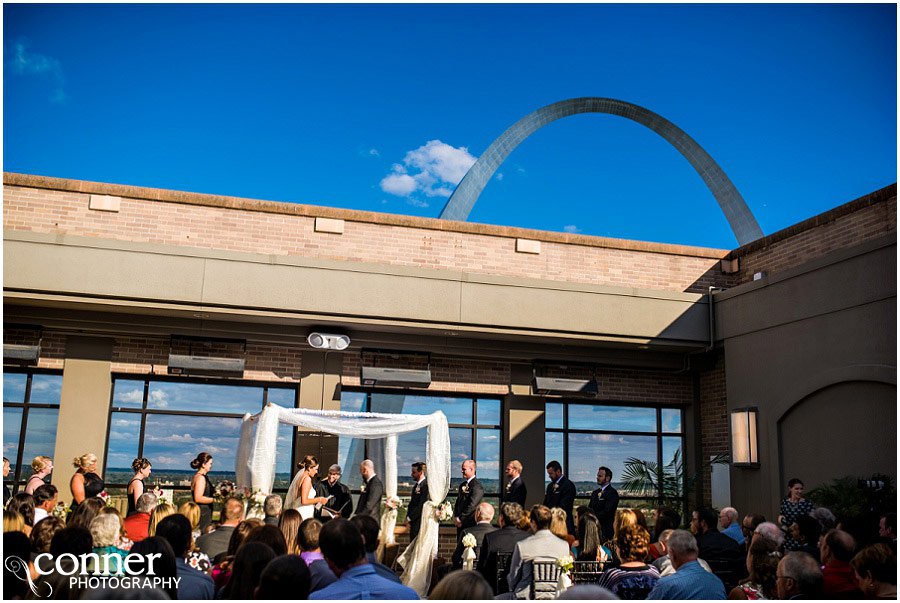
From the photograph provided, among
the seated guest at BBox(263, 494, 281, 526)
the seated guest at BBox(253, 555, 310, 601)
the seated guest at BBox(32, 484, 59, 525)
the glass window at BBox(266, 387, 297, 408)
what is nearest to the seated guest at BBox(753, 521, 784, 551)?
the seated guest at BBox(253, 555, 310, 601)

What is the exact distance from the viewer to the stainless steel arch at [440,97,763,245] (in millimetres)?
25688

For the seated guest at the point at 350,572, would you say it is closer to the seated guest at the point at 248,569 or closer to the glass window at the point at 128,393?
the seated guest at the point at 248,569

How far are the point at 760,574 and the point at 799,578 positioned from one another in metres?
0.73

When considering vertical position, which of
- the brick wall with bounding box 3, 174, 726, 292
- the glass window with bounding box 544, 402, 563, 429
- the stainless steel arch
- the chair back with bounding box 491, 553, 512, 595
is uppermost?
the stainless steel arch

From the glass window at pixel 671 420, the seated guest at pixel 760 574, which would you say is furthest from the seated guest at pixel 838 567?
Result: the glass window at pixel 671 420

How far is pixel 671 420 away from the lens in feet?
46.0

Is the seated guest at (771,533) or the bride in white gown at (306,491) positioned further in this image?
the bride in white gown at (306,491)

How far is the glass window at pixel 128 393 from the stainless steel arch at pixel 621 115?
14127mm

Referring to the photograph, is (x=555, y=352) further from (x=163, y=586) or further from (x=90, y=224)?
(x=163, y=586)

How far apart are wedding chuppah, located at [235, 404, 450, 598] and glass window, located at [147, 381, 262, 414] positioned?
1.91 metres

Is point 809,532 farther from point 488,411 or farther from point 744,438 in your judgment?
point 488,411

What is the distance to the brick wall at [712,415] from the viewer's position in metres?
13.3

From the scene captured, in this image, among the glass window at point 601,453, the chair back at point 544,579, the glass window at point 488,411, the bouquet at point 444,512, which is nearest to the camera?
the chair back at point 544,579

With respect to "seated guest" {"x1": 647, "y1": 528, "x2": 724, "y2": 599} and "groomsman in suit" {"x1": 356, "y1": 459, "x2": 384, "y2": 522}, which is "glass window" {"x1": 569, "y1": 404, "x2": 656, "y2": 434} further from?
"seated guest" {"x1": 647, "y1": 528, "x2": 724, "y2": 599}
